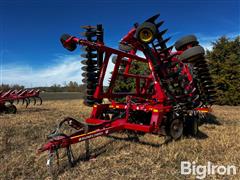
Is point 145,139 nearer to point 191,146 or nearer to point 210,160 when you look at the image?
point 191,146

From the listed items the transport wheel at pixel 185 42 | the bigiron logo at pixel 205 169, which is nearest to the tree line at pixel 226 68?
the transport wheel at pixel 185 42

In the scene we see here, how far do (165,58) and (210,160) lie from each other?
2444 mm

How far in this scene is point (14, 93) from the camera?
34.4 feet

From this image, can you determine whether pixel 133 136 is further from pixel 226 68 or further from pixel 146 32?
pixel 226 68

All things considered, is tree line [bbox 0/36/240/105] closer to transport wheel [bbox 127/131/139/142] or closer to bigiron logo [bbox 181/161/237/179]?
transport wheel [bbox 127/131/139/142]

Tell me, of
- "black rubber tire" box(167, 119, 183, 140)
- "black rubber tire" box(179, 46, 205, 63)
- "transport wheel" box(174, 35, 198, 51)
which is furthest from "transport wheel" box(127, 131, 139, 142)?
"transport wheel" box(174, 35, 198, 51)

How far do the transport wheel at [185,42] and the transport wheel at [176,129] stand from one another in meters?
2.26

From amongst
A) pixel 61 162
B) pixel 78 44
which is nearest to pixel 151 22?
pixel 78 44

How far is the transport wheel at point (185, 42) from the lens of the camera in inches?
246

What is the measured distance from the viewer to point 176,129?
5.10 meters

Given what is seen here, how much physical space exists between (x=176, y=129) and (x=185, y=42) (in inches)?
99.5

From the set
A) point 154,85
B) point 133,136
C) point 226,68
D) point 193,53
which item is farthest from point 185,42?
point 226,68

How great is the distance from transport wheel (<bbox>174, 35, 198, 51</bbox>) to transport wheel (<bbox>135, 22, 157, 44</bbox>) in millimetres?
1857

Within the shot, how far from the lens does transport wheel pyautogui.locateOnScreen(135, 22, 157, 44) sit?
4.71 meters
